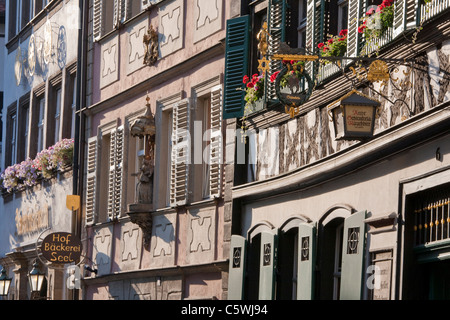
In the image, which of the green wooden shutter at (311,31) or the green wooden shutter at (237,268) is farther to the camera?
the green wooden shutter at (237,268)

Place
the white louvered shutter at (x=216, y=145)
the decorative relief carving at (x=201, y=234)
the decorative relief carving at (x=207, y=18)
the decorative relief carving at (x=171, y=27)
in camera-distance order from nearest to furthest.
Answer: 1. the white louvered shutter at (x=216, y=145)
2. the decorative relief carving at (x=201, y=234)
3. the decorative relief carving at (x=207, y=18)
4. the decorative relief carving at (x=171, y=27)

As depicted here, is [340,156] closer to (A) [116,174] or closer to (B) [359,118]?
(B) [359,118]

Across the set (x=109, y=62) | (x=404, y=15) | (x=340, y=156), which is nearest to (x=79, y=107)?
(x=109, y=62)

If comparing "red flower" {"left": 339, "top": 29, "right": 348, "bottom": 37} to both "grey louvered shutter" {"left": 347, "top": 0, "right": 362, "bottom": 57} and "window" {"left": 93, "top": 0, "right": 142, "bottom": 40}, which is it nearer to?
"grey louvered shutter" {"left": 347, "top": 0, "right": 362, "bottom": 57}

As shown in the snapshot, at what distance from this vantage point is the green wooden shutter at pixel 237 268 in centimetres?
1528

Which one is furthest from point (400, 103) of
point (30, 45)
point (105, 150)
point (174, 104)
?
point (30, 45)

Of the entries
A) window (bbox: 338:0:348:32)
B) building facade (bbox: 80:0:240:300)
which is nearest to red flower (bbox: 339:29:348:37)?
window (bbox: 338:0:348:32)

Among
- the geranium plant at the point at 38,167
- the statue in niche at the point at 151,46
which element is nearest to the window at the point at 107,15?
the statue in niche at the point at 151,46

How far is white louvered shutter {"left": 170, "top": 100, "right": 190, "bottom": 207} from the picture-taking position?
17.5 meters

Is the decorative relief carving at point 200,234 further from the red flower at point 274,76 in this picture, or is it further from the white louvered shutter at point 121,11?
the white louvered shutter at point 121,11

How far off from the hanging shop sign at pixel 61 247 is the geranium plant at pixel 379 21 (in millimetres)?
9791

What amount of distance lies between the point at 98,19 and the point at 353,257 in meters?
10.7
